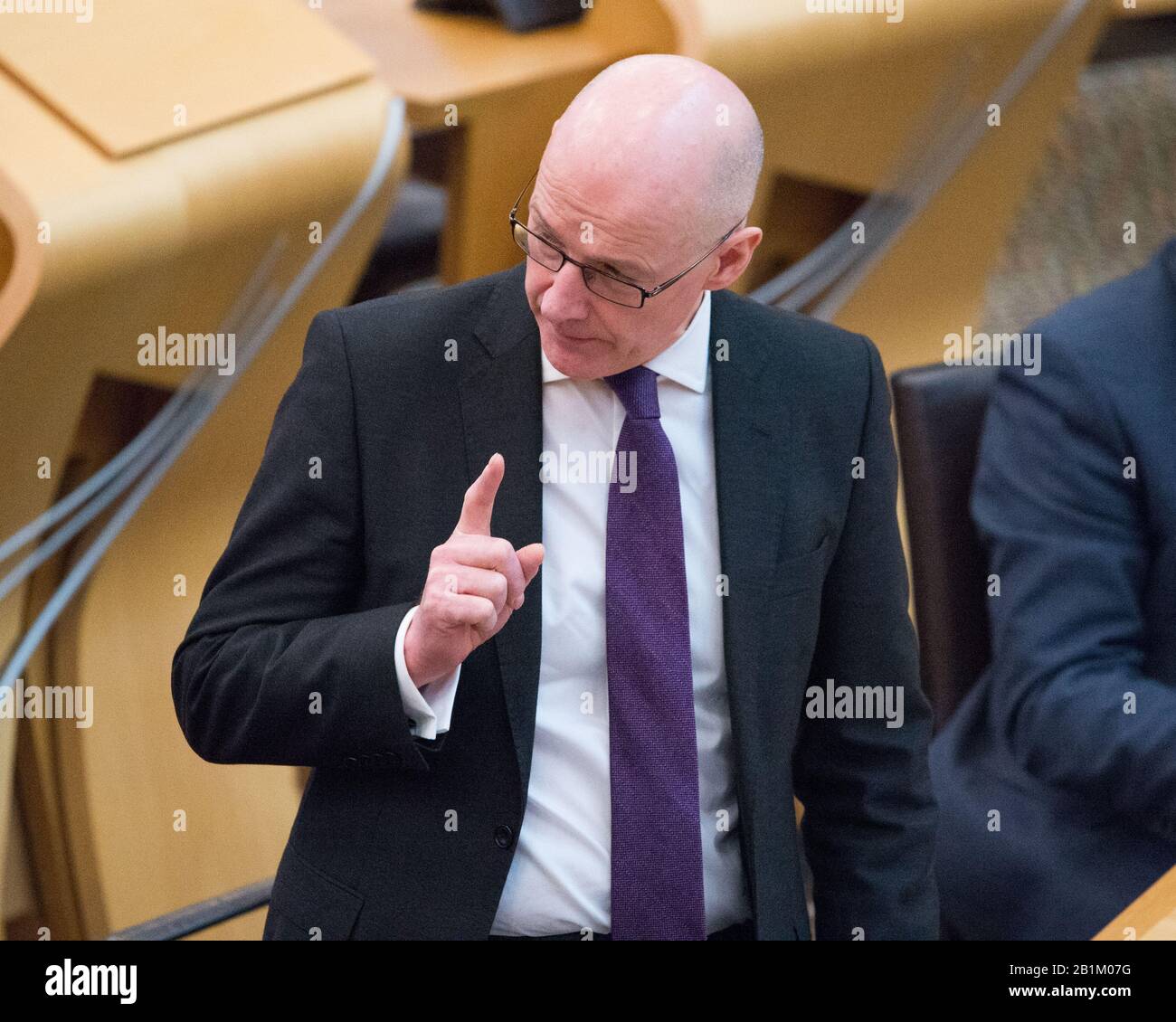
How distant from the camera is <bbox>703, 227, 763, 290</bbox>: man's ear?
1.13m

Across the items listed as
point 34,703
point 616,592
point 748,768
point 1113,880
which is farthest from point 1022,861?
point 34,703

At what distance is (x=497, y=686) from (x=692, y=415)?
0.83ft

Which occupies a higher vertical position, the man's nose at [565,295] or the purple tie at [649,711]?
the man's nose at [565,295]

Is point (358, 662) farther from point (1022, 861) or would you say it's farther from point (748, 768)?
point (1022, 861)

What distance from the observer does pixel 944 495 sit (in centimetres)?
169

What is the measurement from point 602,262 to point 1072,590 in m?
0.74

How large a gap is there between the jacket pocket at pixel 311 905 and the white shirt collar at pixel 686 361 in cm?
39

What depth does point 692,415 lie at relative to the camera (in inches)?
46.5

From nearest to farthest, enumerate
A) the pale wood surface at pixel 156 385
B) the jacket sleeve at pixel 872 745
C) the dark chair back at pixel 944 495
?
the jacket sleeve at pixel 872 745
the pale wood surface at pixel 156 385
the dark chair back at pixel 944 495

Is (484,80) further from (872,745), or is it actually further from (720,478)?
(872,745)

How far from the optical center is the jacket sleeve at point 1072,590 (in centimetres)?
154

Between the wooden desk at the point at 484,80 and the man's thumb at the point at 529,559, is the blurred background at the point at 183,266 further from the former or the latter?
the man's thumb at the point at 529,559

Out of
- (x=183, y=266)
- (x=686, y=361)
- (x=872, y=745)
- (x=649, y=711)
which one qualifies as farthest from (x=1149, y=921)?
(x=183, y=266)

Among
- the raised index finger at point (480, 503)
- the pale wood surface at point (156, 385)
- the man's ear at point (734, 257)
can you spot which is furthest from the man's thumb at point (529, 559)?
the pale wood surface at point (156, 385)
